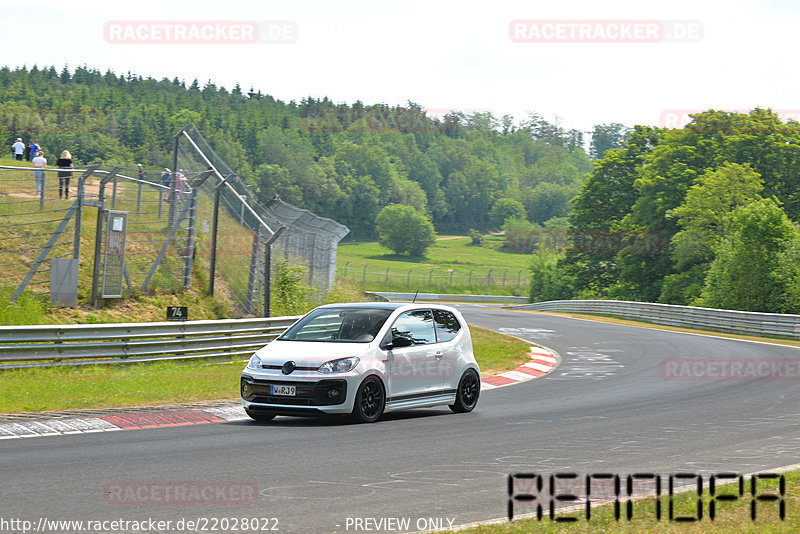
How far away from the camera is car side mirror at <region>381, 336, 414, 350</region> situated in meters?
12.3

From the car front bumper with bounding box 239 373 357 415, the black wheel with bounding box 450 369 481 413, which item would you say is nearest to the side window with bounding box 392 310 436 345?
the black wheel with bounding box 450 369 481 413

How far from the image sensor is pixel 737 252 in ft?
146

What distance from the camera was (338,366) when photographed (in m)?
11.6

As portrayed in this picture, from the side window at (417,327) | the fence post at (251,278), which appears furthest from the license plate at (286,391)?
the fence post at (251,278)

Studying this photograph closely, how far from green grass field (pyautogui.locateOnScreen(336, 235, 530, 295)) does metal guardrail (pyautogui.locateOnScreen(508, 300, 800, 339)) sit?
42677 millimetres

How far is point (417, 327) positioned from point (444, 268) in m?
122

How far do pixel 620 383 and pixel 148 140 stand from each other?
131293 millimetres

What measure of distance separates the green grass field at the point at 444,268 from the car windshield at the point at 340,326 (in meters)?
73.1

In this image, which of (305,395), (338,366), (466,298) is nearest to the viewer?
(305,395)

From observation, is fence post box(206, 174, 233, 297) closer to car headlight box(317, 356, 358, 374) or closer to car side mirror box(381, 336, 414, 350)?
car side mirror box(381, 336, 414, 350)

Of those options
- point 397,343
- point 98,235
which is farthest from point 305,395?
point 98,235

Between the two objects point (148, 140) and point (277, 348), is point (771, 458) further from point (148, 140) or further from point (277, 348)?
point (148, 140)

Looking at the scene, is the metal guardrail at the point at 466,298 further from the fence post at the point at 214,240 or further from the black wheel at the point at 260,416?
the black wheel at the point at 260,416

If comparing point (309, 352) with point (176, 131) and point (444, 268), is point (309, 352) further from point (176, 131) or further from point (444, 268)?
point (176, 131)
